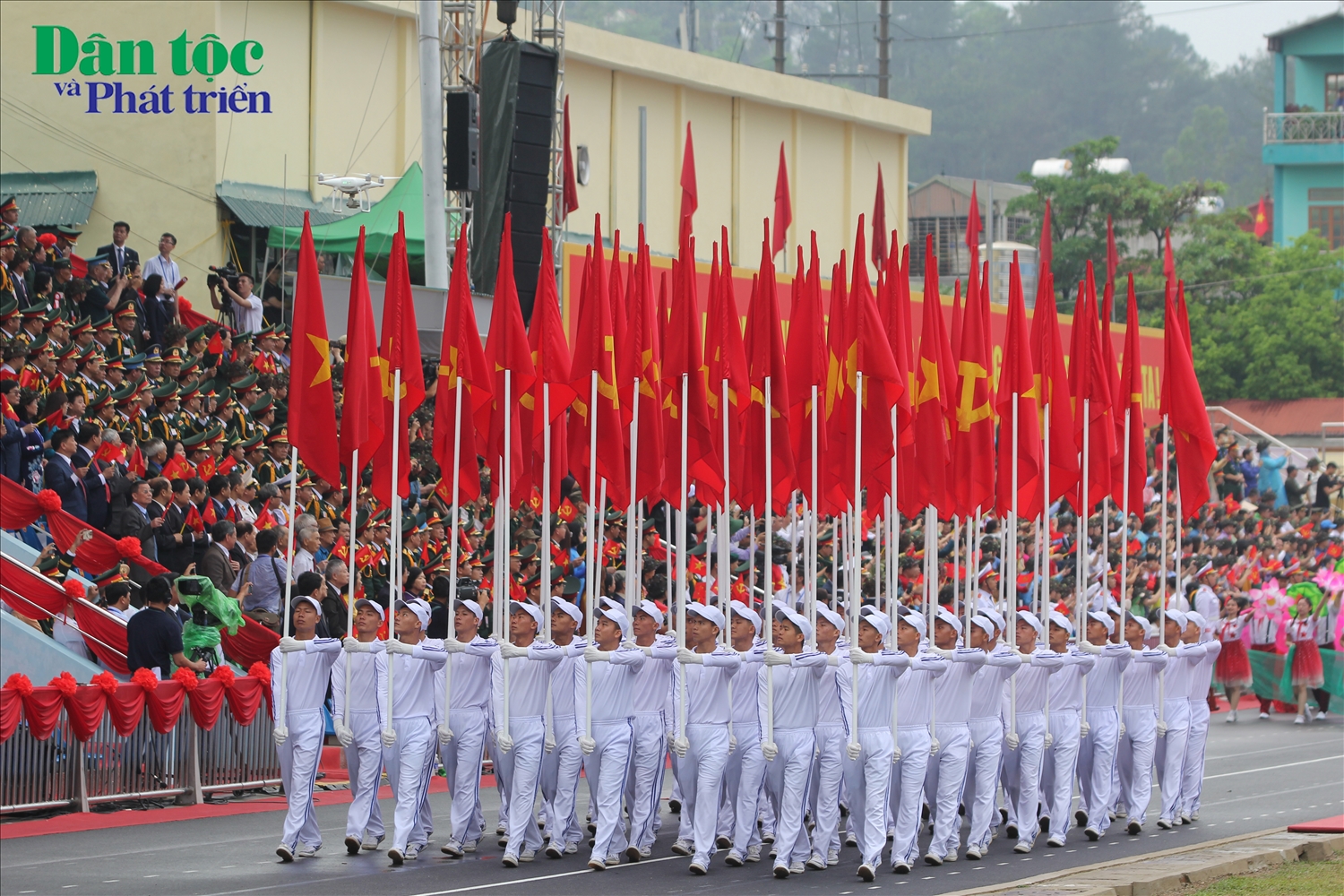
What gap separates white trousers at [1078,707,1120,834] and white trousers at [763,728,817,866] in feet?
8.84

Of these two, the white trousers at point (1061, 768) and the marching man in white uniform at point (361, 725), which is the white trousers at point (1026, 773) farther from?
the marching man in white uniform at point (361, 725)

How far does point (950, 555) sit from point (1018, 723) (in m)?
11.8

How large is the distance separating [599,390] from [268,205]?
13.7m

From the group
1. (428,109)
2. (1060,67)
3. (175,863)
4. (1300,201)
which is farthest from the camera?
(1060,67)

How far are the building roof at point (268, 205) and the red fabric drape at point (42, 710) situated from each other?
502 inches

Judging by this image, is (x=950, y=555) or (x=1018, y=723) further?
(x=950, y=555)

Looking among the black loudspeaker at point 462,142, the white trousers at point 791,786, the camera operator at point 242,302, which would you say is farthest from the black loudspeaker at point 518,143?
the white trousers at point 791,786

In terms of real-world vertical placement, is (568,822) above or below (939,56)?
below

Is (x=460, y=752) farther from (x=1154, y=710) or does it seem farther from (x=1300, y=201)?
(x=1300, y=201)

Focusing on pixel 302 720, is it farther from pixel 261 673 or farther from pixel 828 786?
pixel 828 786

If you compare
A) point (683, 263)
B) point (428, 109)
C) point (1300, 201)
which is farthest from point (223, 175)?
point (1300, 201)

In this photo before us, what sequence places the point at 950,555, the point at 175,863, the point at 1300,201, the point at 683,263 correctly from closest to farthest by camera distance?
the point at 175,863, the point at 683,263, the point at 950,555, the point at 1300,201

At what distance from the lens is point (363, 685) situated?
43.3 ft

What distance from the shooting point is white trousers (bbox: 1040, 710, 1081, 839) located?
551 inches
